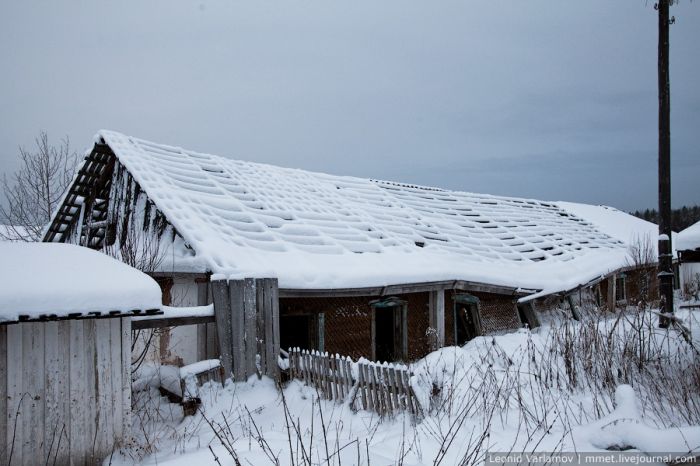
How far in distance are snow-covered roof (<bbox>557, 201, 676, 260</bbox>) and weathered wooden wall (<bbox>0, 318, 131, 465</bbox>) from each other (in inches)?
888

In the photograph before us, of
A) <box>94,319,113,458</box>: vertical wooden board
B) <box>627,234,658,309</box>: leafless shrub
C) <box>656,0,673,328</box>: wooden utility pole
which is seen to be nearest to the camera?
<box>94,319,113,458</box>: vertical wooden board

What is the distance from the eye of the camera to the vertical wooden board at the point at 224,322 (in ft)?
25.0

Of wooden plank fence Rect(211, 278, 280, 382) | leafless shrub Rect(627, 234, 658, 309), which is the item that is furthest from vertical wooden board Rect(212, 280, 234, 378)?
leafless shrub Rect(627, 234, 658, 309)

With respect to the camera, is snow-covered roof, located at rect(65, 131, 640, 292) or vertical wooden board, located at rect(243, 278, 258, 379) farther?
snow-covered roof, located at rect(65, 131, 640, 292)

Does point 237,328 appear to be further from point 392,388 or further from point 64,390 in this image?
point 64,390

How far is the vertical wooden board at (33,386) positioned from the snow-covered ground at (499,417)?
66 centimetres

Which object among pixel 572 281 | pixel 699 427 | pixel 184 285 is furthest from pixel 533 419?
pixel 572 281

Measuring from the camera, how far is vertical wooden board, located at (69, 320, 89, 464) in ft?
15.5

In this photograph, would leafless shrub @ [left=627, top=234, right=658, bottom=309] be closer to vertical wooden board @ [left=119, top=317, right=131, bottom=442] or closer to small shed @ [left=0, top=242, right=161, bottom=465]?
vertical wooden board @ [left=119, top=317, right=131, bottom=442]

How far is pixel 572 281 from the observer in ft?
51.6

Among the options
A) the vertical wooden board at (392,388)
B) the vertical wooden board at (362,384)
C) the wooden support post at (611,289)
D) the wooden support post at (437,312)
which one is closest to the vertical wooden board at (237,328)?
the vertical wooden board at (362,384)

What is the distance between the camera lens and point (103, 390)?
4.95 metres

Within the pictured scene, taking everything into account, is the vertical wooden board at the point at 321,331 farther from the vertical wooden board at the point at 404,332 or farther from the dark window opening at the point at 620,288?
the dark window opening at the point at 620,288

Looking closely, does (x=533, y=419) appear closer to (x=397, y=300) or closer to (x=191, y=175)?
(x=397, y=300)
